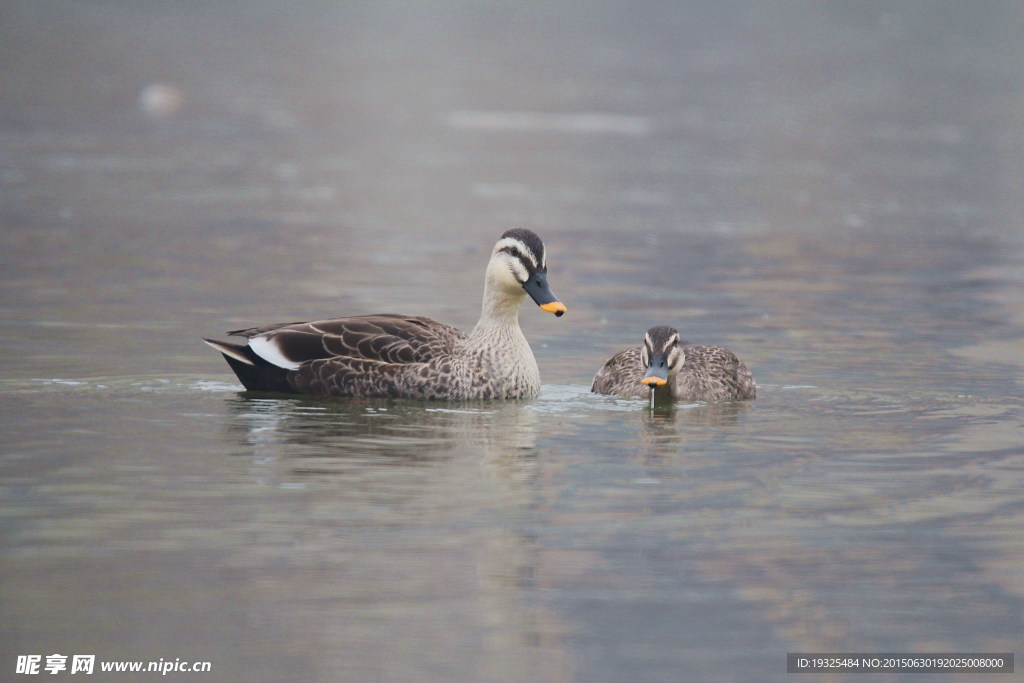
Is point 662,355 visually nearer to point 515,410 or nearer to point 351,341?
point 515,410

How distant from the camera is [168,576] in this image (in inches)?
295

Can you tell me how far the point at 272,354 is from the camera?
12.1 metres

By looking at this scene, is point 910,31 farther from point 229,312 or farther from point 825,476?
point 825,476

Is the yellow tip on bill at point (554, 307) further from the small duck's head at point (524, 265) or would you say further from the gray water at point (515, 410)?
the gray water at point (515, 410)

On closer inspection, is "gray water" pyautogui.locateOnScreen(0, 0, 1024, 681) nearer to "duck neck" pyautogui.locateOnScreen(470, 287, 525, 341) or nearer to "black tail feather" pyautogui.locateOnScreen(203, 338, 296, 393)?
"black tail feather" pyautogui.locateOnScreen(203, 338, 296, 393)

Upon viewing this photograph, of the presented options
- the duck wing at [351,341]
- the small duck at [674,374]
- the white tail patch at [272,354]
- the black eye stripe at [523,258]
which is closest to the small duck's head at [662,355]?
the small duck at [674,374]

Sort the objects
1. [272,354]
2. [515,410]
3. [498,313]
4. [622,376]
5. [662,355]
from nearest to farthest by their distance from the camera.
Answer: [515,410], [662,355], [272,354], [498,313], [622,376]

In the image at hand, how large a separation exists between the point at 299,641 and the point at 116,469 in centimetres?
304

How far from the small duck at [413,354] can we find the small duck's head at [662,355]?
0.69 m

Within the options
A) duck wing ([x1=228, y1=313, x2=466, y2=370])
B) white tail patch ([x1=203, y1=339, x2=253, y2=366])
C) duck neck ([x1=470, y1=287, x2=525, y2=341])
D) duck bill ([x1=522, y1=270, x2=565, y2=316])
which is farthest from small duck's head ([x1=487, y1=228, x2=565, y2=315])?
white tail patch ([x1=203, y1=339, x2=253, y2=366])

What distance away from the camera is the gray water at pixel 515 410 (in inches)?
280

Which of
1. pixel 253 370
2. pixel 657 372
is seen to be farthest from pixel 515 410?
pixel 253 370

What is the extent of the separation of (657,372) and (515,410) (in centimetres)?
95

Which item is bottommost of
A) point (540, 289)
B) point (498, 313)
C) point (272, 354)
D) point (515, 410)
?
point (515, 410)
